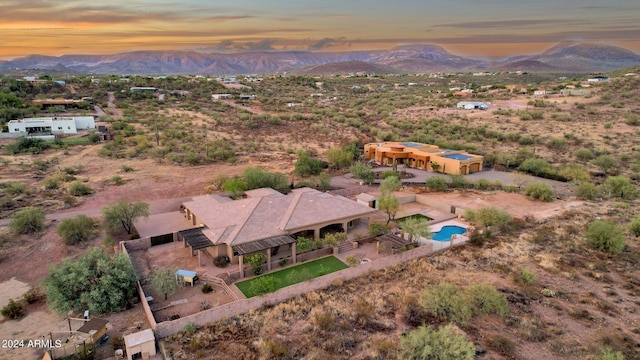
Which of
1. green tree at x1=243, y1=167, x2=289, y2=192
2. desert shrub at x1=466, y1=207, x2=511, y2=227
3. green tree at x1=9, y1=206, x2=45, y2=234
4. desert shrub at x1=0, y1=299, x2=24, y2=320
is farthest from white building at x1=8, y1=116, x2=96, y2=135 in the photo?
desert shrub at x1=466, y1=207, x2=511, y2=227

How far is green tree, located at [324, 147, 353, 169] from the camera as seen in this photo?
139 feet

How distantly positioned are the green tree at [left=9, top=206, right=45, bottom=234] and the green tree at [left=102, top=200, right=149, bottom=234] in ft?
13.8

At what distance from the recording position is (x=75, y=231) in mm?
23859

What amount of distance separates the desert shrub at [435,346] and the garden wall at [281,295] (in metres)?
5.50

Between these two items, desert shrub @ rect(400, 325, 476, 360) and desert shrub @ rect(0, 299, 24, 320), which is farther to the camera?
desert shrub @ rect(0, 299, 24, 320)

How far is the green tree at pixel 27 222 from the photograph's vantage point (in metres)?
24.8

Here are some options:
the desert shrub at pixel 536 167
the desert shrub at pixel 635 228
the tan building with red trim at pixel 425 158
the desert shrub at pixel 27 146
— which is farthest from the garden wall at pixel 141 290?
the desert shrub at pixel 536 167

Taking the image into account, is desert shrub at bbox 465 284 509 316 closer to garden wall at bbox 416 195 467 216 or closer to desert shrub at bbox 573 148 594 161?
garden wall at bbox 416 195 467 216

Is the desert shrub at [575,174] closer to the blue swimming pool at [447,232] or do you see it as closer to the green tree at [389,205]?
the blue swimming pool at [447,232]

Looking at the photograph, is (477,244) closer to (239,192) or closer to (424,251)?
(424,251)

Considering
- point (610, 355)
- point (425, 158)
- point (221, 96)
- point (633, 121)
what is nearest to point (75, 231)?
point (610, 355)

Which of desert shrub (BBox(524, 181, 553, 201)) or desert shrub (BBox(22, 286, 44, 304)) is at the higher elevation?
desert shrub (BBox(22, 286, 44, 304))

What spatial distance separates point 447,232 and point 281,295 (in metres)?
13.7

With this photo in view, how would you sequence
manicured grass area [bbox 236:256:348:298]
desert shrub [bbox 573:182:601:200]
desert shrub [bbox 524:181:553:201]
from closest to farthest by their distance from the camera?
1. manicured grass area [bbox 236:256:348:298]
2. desert shrub [bbox 524:181:553:201]
3. desert shrub [bbox 573:182:601:200]
